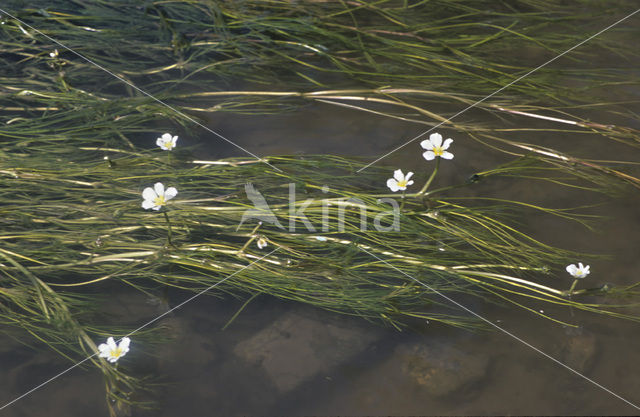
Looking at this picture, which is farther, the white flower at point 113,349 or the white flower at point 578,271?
the white flower at point 578,271

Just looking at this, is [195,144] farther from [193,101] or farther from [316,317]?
[316,317]

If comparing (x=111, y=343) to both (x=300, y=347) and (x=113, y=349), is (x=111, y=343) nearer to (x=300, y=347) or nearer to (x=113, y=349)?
(x=113, y=349)

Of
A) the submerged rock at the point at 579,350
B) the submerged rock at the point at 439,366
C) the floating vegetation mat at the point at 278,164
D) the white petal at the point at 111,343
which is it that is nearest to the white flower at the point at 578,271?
the floating vegetation mat at the point at 278,164

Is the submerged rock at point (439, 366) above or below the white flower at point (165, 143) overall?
below

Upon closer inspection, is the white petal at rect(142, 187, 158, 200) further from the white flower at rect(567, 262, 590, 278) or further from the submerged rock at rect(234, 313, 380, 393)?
the white flower at rect(567, 262, 590, 278)

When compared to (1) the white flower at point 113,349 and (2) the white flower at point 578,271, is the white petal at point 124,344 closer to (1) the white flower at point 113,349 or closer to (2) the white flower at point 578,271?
(1) the white flower at point 113,349

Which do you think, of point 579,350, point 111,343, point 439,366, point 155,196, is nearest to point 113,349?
point 111,343
